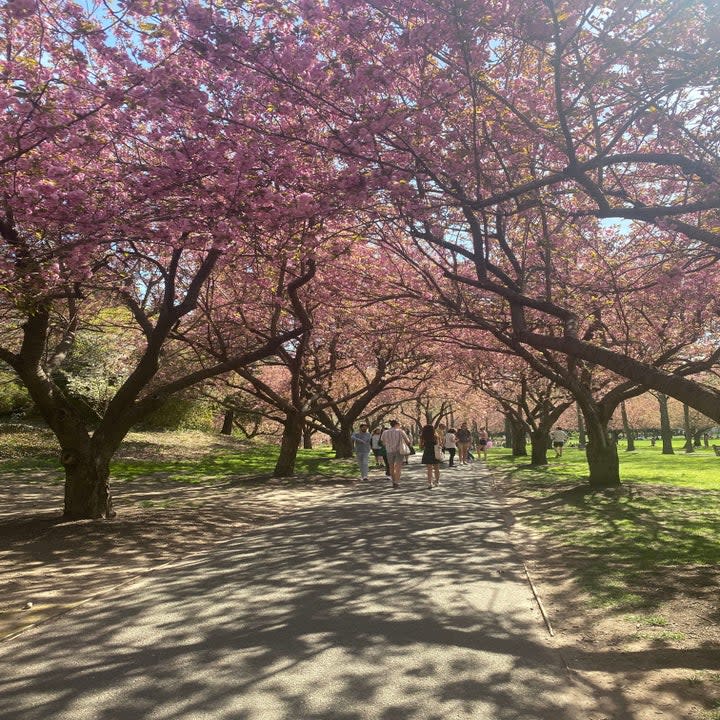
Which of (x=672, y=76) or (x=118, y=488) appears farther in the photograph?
(x=118, y=488)

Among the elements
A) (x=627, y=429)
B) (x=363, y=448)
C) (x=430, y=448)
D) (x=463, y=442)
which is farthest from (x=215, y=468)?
(x=627, y=429)

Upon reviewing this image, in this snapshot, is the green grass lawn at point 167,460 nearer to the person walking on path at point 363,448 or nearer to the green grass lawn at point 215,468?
the green grass lawn at point 215,468

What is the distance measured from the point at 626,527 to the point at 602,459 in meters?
5.64

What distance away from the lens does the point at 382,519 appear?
35.1ft

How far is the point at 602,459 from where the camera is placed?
15258 millimetres

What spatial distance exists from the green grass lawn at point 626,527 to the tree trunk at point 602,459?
1.38 feet

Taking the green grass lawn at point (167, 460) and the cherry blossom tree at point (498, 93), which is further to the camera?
the green grass lawn at point (167, 460)

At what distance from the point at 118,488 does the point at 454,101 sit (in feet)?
→ 40.7

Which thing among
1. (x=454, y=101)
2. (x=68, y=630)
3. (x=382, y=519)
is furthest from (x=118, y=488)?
(x=454, y=101)

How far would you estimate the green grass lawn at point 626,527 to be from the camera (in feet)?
21.7

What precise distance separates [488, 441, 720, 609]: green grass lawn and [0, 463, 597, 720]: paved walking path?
3.22 feet

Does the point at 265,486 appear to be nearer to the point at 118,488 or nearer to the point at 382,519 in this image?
the point at 118,488

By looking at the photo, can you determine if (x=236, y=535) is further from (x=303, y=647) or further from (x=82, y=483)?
(x=303, y=647)

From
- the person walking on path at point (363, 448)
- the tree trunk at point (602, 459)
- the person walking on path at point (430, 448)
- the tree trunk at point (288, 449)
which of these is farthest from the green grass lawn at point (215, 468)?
the tree trunk at point (602, 459)
